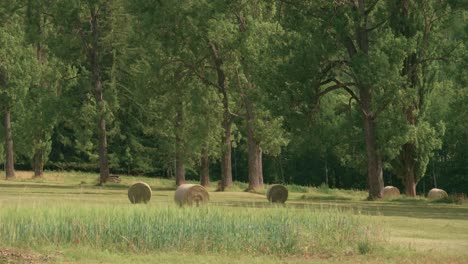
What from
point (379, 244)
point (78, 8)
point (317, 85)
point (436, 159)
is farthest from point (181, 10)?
point (379, 244)

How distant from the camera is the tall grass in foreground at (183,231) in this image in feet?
63.9

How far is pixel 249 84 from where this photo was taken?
55.4 m

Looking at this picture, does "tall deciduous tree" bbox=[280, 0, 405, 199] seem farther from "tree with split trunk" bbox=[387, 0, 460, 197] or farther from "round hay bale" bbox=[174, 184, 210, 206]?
"round hay bale" bbox=[174, 184, 210, 206]

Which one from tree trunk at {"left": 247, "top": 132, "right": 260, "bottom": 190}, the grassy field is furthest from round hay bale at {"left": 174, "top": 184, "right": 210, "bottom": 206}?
tree trunk at {"left": 247, "top": 132, "right": 260, "bottom": 190}

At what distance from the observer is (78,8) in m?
58.5

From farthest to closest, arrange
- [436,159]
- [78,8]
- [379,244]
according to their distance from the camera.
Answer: [436,159], [78,8], [379,244]

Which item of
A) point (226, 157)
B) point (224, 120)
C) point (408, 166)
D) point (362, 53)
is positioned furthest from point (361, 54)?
point (224, 120)

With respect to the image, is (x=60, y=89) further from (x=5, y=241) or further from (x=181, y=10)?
(x=5, y=241)

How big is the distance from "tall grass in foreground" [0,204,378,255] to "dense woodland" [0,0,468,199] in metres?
21.9

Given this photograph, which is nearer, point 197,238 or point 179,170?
point 197,238

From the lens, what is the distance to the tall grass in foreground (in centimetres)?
1947

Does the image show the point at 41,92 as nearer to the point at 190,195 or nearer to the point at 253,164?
the point at 253,164

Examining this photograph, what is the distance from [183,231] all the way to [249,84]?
36114 mm

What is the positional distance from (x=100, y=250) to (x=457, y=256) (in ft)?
25.5
